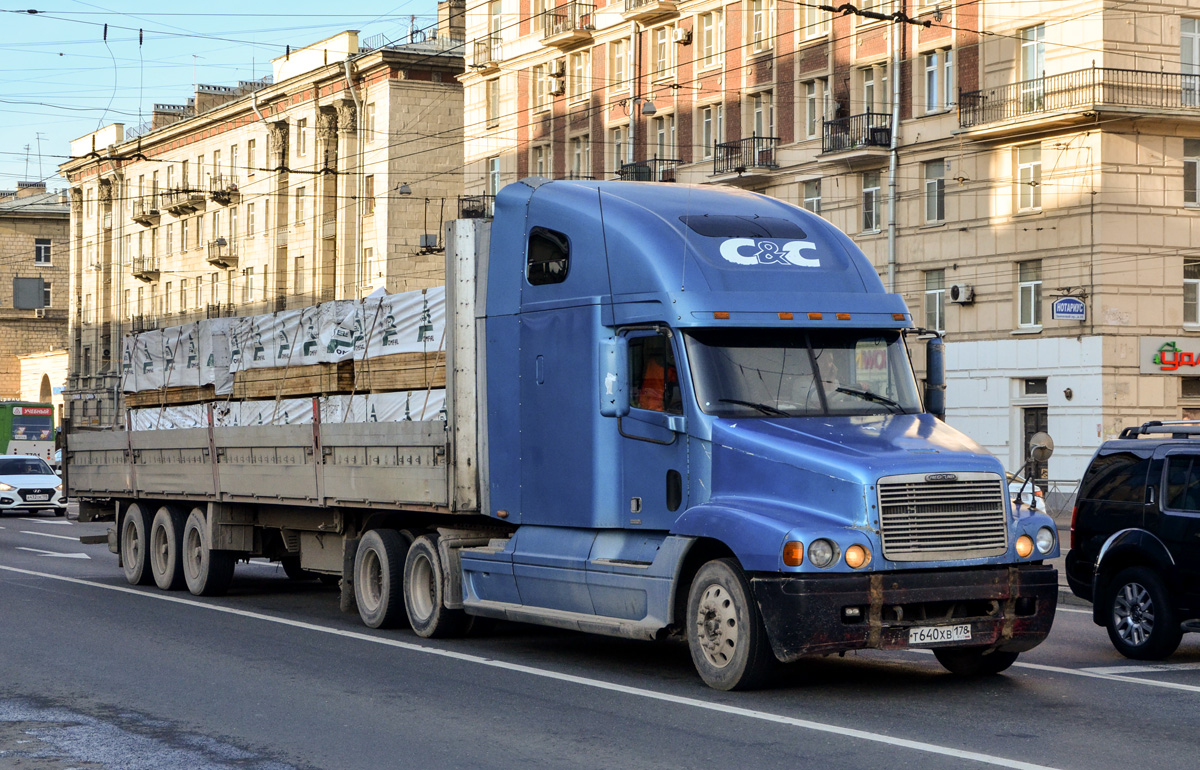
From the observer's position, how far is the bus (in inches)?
2643

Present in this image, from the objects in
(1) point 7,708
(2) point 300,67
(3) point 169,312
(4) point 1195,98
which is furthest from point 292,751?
(3) point 169,312

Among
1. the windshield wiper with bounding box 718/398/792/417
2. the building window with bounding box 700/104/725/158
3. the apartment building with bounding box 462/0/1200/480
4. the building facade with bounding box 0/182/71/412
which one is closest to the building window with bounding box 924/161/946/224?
the apartment building with bounding box 462/0/1200/480

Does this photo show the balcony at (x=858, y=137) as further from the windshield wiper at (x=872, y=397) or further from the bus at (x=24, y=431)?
the bus at (x=24, y=431)

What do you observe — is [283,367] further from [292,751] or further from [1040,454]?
[292,751]

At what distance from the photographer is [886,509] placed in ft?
34.6

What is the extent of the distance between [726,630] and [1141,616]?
4144 mm

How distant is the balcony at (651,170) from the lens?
166 ft

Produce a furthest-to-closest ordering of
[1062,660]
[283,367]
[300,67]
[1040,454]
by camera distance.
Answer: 1. [300,67]
2. [283,367]
3. [1040,454]
4. [1062,660]

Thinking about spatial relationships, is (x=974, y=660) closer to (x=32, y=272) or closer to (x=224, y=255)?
(x=224, y=255)

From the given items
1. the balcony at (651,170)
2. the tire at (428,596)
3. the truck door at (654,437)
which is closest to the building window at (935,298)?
Answer: the balcony at (651,170)

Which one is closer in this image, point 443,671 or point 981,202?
point 443,671

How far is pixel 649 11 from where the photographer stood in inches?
2047

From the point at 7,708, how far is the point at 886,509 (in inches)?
223

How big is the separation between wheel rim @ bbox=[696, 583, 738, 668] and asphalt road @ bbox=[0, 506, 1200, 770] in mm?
262
